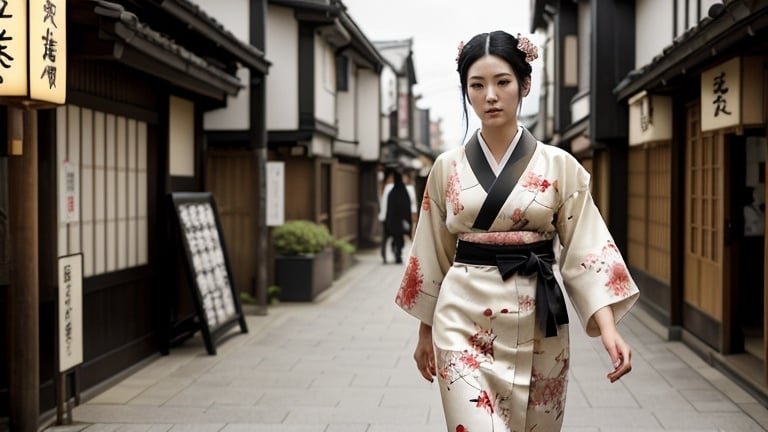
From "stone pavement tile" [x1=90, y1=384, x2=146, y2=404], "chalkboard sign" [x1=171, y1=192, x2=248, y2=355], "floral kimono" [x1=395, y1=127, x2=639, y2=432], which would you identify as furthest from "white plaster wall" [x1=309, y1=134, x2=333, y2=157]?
"floral kimono" [x1=395, y1=127, x2=639, y2=432]

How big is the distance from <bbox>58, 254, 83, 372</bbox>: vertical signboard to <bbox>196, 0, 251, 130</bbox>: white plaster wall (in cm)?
702

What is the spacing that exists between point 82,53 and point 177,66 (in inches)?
74.1

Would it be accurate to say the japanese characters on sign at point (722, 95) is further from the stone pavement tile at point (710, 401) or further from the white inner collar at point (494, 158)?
the white inner collar at point (494, 158)

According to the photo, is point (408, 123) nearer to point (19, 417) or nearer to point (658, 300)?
point (658, 300)

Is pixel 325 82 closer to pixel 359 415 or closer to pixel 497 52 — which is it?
pixel 359 415

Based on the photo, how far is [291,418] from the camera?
24.2 feet

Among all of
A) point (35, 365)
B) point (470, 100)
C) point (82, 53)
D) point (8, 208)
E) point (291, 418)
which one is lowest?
point (291, 418)

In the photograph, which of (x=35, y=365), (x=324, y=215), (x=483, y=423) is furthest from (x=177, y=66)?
(x=324, y=215)

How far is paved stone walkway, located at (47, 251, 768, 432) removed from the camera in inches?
281

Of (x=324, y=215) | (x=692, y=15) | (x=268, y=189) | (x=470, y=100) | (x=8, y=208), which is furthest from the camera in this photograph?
(x=324, y=215)

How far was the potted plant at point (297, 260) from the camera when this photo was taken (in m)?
15.3

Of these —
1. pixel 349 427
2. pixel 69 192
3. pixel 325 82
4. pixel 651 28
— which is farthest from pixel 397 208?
pixel 349 427

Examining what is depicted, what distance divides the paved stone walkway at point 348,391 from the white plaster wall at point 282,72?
209 inches

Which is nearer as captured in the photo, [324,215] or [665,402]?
[665,402]
